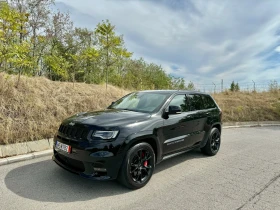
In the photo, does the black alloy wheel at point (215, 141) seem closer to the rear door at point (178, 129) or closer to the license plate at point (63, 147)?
the rear door at point (178, 129)

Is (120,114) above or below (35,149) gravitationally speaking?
above

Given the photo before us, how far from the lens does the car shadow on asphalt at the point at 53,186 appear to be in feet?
10.7

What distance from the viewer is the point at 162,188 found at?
362cm

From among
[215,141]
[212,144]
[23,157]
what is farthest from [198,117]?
[23,157]

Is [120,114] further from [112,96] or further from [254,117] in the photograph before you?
[254,117]

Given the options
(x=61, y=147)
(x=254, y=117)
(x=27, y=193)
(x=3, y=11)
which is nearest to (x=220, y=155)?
(x=61, y=147)

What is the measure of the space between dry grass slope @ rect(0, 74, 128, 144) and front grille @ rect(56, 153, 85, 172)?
232 cm

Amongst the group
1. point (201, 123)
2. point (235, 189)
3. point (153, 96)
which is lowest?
point (235, 189)

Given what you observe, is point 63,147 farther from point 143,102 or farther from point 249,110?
point 249,110

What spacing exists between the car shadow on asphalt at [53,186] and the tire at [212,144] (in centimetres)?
284

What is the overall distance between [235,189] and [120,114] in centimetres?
244

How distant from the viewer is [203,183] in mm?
3869

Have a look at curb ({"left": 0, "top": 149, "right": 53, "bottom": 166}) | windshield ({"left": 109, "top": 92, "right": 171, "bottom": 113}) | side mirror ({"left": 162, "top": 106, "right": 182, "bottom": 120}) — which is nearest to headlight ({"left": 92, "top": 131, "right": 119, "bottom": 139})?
windshield ({"left": 109, "top": 92, "right": 171, "bottom": 113})

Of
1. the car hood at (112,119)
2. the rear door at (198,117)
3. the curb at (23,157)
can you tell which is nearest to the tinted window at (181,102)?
the rear door at (198,117)
